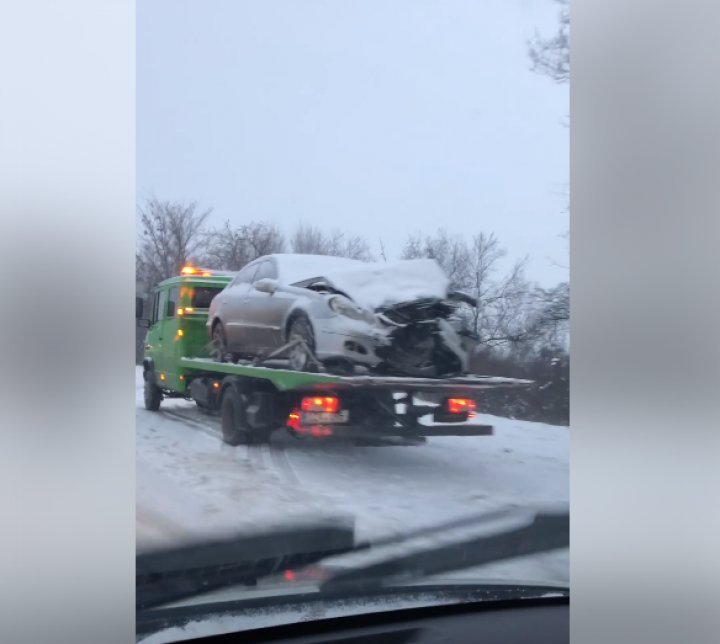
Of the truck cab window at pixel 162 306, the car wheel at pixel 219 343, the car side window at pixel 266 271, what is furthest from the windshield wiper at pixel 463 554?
the truck cab window at pixel 162 306

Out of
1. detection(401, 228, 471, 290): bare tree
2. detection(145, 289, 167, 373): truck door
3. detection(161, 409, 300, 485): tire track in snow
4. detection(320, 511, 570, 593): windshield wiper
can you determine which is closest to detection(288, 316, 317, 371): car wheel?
detection(161, 409, 300, 485): tire track in snow

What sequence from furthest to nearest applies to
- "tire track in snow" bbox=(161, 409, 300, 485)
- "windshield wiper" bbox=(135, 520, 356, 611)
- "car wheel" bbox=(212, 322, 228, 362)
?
"car wheel" bbox=(212, 322, 228, 362) < "tire track in snow" bbox=(161, 409, 300, 485) < "windshield wiper" bbox=(135, 520, 356, 611)

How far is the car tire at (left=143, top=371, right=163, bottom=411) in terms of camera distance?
491cm

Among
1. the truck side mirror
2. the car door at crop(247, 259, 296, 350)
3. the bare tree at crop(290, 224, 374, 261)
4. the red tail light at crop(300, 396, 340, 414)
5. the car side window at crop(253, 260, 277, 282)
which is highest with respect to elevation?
the bare tree at crop(290, 224, 374, 261)

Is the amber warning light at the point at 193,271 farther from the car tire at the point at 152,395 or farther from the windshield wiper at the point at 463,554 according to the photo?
the windshield wiper at the point at 463,554

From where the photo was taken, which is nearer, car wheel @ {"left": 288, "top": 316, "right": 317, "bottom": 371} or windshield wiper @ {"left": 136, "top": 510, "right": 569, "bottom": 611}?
windshield wiper @ {"left": 136, "top": 510, "right": 569, "bottom": 611}

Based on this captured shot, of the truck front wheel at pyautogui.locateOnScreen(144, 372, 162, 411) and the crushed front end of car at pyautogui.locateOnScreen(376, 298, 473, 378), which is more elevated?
the crushed front end of car at pyautogui.locateOnScreen(376, 298, 473, 378)

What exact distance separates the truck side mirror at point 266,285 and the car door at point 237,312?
0.06 m

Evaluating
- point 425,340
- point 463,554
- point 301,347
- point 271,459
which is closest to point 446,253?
point 425,340

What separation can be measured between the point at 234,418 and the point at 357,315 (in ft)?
3.40

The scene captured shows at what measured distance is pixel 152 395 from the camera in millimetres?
5090
